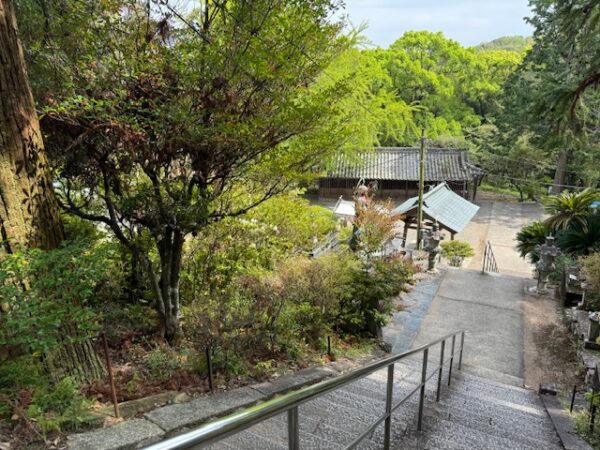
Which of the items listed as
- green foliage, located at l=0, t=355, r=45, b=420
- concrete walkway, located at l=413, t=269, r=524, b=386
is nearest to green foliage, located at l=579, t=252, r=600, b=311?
concrete walkway, located at l=413, t=269, r=524, b=386

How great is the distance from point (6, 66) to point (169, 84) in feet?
4.34

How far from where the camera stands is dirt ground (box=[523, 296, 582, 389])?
6312 mm

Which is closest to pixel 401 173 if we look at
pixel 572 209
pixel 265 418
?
→ pixel 572 209

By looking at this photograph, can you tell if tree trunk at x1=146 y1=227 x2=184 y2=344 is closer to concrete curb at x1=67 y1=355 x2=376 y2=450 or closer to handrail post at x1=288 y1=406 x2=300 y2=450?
concrete curb at x1=67 y1=355 x2=376 y2=450

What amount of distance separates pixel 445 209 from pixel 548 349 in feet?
30.7

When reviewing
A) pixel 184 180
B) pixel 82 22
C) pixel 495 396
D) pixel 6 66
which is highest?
pixel 82 22

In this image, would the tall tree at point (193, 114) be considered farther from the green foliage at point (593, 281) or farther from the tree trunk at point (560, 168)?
the tree trunk at point (560, 168)

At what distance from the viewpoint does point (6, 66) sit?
3.05 m

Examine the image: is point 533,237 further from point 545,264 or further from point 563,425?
point 563,425

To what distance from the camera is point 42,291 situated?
10.00ft

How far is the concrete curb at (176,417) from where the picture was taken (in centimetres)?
279

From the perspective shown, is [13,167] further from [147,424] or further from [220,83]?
[147,424]

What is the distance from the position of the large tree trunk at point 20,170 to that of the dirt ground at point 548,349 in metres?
6.56

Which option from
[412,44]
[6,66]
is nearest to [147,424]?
[6,66]
